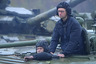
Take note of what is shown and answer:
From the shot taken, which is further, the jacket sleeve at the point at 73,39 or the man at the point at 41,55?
the jacket sleeve at the point at 73,39

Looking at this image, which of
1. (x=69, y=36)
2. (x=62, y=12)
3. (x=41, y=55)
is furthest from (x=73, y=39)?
(x=41, y=55)

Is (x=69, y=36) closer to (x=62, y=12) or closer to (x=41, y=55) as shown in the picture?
(x=62, y=12)

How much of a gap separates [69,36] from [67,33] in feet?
0.23

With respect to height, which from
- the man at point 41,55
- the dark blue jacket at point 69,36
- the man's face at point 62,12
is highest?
the man's face at point 62,12

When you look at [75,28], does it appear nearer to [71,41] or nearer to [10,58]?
[71,41]

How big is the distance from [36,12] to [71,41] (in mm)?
7562

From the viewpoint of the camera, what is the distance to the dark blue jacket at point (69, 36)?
503 centimetres

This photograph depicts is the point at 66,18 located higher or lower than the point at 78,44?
higher

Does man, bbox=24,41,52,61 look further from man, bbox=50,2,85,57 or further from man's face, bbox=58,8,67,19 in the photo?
man's face, bbox=58,8,67,19

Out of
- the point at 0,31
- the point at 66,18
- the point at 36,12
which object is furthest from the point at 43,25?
the point at 66,18

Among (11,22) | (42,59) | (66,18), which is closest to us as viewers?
(42,59)

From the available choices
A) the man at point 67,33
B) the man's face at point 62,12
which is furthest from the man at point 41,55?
the man's face at point 62,12

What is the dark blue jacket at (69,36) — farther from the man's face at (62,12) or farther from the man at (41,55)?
the man at (41,55)

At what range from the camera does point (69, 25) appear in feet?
16.7
